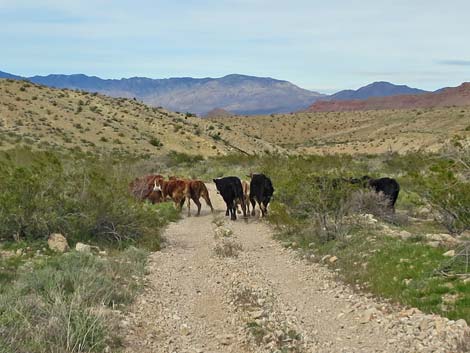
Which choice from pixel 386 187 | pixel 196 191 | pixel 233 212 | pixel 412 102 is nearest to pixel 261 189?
pixel 233 212

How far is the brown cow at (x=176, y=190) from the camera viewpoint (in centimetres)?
1947

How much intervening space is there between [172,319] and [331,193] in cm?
655

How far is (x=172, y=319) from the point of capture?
337 inches

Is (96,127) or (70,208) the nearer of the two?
(70,208)

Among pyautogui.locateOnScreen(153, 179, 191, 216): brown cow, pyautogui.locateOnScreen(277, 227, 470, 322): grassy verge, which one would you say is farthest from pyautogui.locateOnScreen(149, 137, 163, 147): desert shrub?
pyautogui.locateOnScreen(277, 227, 470, 322): grassy verge

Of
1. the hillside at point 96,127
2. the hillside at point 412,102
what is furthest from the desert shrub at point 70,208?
the hillside at point 412,102

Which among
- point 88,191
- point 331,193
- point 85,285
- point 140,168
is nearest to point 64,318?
point 85,285

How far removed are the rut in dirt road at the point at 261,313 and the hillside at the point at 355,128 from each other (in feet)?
181

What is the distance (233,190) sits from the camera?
58.8ft

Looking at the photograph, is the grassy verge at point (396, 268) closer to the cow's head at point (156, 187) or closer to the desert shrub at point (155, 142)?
the cow's head at point (156, 187)

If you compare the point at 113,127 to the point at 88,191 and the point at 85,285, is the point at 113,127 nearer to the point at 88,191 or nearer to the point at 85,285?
the point at 88,191

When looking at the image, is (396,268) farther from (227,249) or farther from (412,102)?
(412,102)

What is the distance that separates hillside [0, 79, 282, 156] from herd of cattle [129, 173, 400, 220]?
62.4ft

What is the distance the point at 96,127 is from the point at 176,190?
33822 mm
